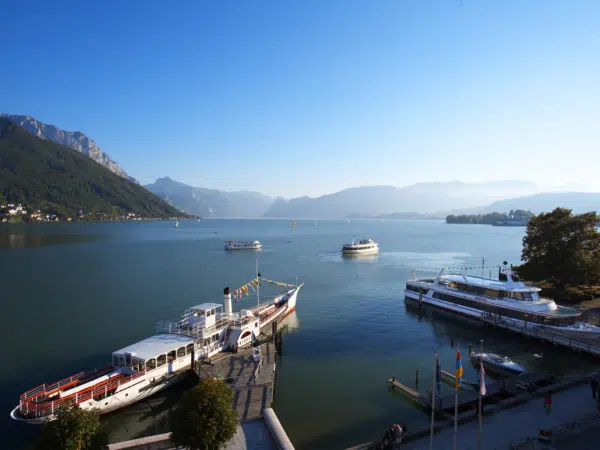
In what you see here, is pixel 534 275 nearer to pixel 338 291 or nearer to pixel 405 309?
pixel 405 309

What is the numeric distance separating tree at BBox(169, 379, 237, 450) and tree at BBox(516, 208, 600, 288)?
50.5m

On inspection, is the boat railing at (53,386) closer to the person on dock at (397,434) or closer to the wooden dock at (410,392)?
the person on dock at (397,434)

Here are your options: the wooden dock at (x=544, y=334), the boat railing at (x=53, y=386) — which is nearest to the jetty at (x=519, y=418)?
the wooden dock at (x=544, y=334)

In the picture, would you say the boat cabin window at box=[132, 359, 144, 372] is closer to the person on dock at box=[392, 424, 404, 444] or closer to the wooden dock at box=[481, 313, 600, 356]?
the person on dock at box=[392, 424, 404, 444]

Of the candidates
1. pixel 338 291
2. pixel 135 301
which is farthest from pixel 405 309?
pixel 135 301

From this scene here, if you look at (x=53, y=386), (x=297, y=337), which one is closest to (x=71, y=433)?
(x=53, y=386)

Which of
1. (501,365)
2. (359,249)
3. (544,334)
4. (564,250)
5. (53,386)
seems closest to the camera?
(53,386)

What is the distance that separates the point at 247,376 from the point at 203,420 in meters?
12.1

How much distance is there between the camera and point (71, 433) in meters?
15.8

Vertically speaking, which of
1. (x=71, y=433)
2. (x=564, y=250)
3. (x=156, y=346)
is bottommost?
(x=156, y=346)

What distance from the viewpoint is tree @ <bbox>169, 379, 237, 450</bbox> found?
1698 centimetres

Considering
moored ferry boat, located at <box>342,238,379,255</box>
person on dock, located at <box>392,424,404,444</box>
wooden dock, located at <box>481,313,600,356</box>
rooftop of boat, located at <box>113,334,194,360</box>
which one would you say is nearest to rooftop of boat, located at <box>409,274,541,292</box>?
wooden dock, located at <box>481,313,600,356</box>

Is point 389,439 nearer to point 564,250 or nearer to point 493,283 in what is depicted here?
point 493,283

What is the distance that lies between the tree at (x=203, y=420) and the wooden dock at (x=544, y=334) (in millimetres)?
34617
